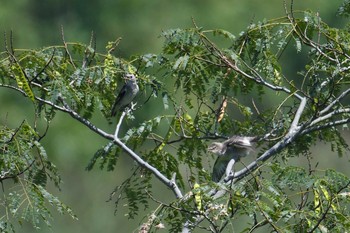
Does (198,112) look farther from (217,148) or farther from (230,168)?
(230,168)

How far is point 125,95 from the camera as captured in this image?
485 centimetres

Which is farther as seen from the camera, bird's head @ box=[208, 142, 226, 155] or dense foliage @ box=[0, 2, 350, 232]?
bird's head @ box=[208, 142, 226, 155]

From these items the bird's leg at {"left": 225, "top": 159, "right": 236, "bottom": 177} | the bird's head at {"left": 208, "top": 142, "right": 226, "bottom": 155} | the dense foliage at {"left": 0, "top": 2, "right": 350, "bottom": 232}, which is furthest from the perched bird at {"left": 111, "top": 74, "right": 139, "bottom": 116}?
the bird's leg at {"left": 225, "top": 159, "right": 236, "bottom": 177}

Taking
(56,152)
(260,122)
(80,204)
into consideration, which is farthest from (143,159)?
(56,152)

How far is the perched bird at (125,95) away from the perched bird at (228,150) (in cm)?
39

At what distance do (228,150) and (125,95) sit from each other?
1.58 ft

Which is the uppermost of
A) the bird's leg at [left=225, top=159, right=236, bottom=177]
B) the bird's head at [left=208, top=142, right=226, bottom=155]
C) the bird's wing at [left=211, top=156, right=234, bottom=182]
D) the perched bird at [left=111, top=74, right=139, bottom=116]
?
the perched bird at [left=111, top=74, right=139, bottom=116]

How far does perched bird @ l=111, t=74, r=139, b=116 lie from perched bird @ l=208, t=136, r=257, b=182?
0.39 m

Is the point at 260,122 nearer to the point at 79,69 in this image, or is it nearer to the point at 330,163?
the point at 79,69

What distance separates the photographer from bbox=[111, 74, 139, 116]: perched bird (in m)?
4.83

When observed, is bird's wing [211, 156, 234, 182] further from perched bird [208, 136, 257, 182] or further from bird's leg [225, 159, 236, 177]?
bird's leg [225, 159, 236, 177]

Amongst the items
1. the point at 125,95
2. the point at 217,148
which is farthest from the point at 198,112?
the point at 125,95

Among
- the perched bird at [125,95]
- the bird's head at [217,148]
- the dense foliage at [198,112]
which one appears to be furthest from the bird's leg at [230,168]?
the perched bird at [125,95]

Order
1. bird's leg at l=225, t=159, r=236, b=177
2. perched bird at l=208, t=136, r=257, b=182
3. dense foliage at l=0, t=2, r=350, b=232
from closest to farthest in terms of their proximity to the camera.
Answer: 1. dense foliage at l=0, t=2, r=350, b=232
2. bird's leg at l=225, t=159, r=236, b=177
3. perched bird at l=208, t=136, r=257, b=182
